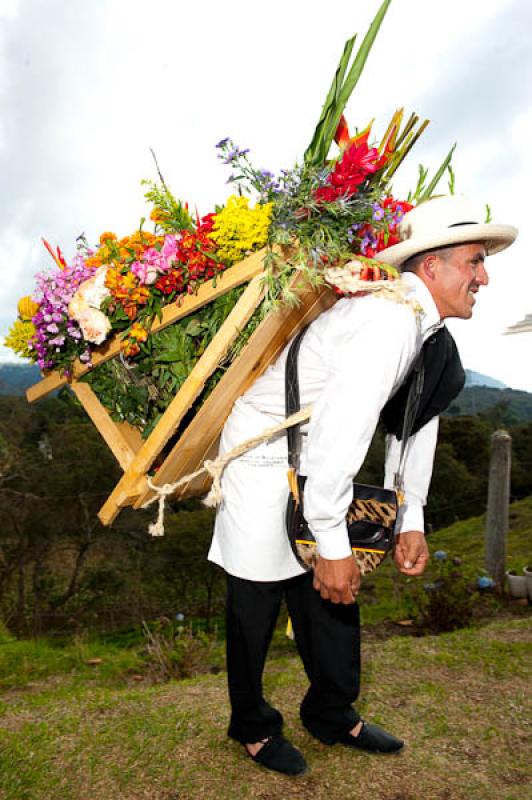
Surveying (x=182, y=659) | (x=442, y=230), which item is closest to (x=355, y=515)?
(x=442, y=230)

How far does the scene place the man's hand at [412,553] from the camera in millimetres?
2459

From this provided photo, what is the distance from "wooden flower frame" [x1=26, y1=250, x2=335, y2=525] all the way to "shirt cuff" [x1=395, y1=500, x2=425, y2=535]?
2.54 feet

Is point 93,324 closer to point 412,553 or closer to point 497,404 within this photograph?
point 412,553

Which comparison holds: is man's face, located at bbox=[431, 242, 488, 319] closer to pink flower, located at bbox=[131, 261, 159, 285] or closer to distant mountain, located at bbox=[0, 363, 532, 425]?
pink flower, located at bbox=[131, 261, 159, 285]

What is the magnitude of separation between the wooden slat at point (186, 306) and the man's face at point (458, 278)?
58cm

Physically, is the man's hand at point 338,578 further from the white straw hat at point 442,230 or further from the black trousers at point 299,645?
the white straw hat at point 442,230

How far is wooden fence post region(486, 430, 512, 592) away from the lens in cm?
631

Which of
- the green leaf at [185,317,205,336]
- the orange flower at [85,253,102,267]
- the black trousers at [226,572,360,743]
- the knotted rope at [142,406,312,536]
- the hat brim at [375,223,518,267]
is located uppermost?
the hat brim at [375,223,518,267]

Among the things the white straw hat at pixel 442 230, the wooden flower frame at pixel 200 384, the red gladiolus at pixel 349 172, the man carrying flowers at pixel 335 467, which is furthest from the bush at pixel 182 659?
the red gladiolus at pixel 349 172

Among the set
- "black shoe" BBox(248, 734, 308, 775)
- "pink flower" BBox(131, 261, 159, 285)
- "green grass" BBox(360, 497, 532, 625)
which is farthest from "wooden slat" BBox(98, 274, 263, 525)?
"green grass" BBox(360, 497, 532, 625)

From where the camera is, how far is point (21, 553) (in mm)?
14375

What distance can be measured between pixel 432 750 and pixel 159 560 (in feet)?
41.0

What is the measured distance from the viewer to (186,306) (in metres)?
2.21

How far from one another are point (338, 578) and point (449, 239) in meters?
1.09
